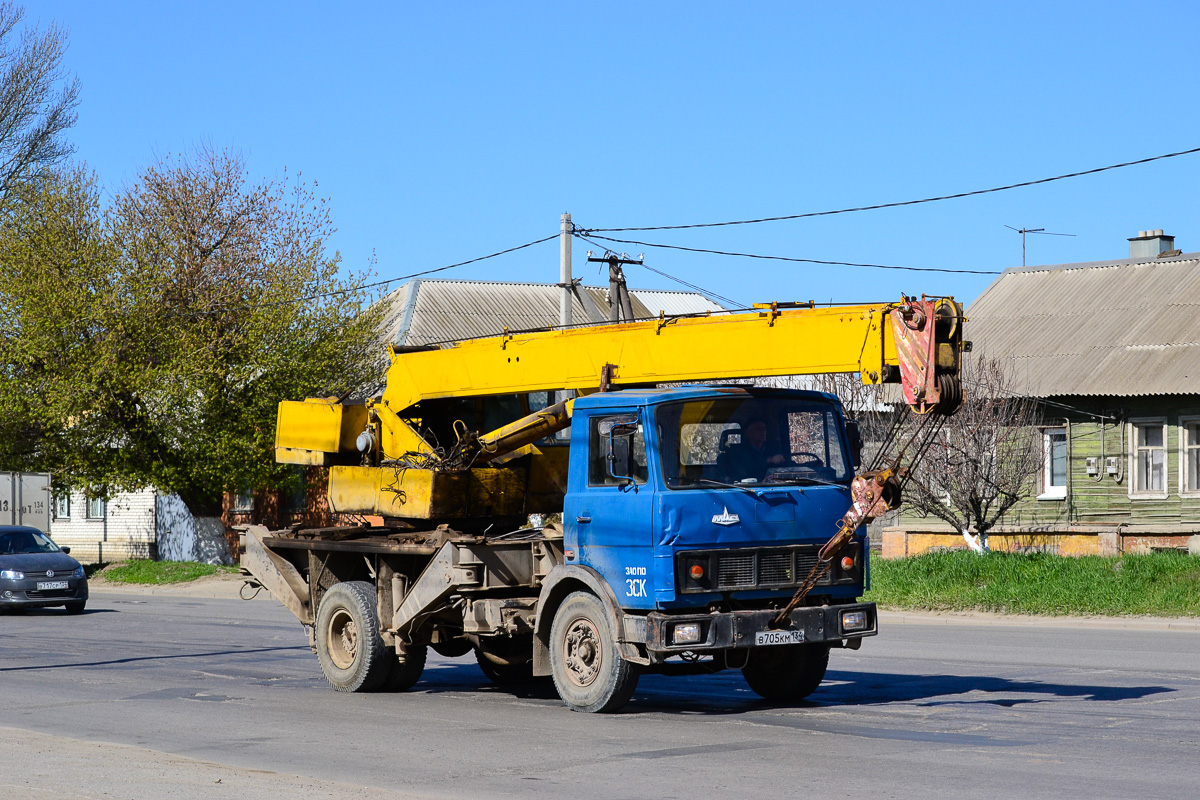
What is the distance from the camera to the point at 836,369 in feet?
36.2

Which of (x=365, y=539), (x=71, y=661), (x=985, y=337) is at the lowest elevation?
(x=71, y=661)

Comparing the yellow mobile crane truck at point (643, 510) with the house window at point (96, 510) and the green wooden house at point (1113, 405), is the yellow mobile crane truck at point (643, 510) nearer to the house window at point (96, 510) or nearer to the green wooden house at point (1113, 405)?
the green wooden house at point (1113, 405)

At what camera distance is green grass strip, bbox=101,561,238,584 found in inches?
1412

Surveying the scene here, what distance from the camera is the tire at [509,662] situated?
12.9 m

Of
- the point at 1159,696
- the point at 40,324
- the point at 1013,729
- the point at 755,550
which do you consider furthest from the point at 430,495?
the point at 40,324

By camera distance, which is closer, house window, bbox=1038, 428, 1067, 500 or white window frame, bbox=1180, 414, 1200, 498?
white window frame, bbox=1180, 414, 1200, 498

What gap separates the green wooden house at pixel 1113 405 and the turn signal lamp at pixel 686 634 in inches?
817

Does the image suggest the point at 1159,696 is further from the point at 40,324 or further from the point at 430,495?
the point at 40,324

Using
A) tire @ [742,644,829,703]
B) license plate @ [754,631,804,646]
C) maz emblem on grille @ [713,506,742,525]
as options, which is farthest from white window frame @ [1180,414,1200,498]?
maz emblem on grille @ [713,506,742,525]

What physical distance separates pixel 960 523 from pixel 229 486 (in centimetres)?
1820

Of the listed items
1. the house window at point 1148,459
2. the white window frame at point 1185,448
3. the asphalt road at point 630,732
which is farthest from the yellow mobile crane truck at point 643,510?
the house window at point 1148,459

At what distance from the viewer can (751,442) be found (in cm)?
1154

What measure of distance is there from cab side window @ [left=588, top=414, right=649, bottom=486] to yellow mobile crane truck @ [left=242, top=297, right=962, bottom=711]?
0.02 meters

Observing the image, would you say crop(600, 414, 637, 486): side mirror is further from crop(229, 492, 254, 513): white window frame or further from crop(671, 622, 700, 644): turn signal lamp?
crop(229, 492, 254, 513): white window frame
